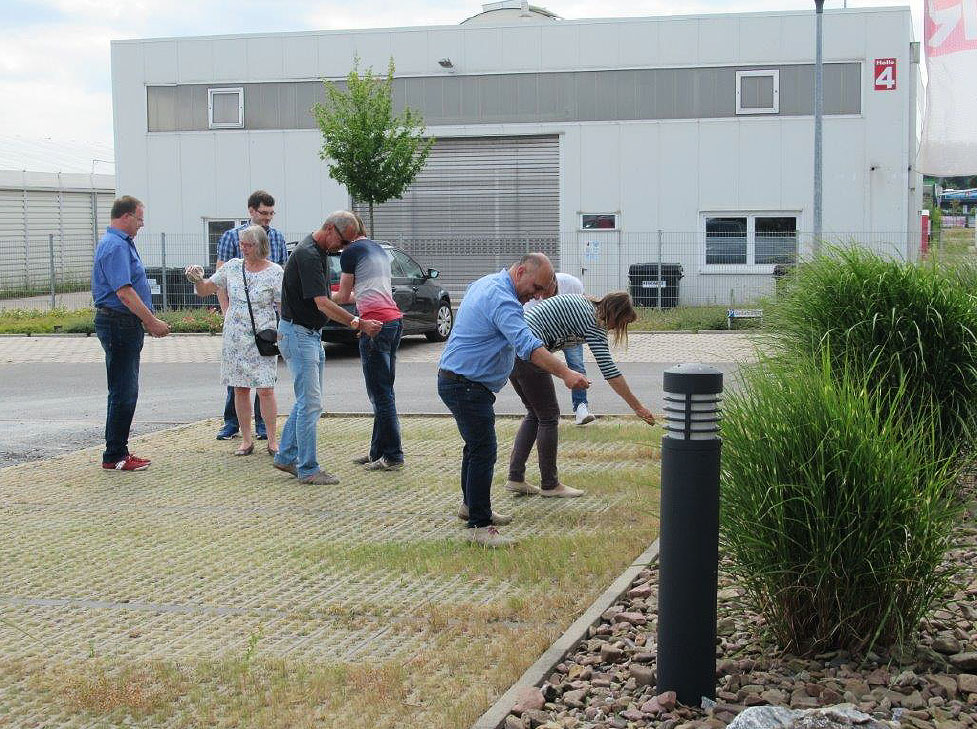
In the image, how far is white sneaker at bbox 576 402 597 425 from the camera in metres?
11.6

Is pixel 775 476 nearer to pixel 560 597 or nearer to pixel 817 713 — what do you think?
pixel 817 713

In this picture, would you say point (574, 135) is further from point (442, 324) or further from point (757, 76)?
point (442, 324)

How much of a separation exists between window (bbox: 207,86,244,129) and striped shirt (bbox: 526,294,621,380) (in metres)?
23.8

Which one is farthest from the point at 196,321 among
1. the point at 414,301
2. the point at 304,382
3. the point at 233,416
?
the point at 304,382

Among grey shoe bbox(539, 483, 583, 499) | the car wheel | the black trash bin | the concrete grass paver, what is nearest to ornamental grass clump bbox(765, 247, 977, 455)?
grey shoe bbox(539, 483, 583, 499)

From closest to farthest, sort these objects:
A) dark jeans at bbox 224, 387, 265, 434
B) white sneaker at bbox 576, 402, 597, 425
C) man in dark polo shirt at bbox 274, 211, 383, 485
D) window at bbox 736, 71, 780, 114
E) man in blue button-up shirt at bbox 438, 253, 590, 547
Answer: man in blue button-up shirt at bbox 438, 253, 590, 547, man in dark polo shirt at bbox 274, 211, 383, 485, dark jeans at bbox 224, 387, 265, 434, white sneaker at bbox 576, 402, 597, 425, window at bbox 736, 71, 780, 114

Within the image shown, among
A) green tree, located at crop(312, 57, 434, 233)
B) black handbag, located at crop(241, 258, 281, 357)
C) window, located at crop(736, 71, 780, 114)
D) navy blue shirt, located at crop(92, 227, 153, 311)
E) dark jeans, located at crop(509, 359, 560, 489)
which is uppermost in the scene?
window, located at crop(736, 71, 780, 114)

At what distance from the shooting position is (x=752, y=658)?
4793mm

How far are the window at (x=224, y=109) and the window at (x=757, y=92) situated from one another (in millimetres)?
11685

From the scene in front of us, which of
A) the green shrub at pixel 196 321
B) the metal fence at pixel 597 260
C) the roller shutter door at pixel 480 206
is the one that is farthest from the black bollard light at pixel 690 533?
the roller shutter door at pixel 480 206

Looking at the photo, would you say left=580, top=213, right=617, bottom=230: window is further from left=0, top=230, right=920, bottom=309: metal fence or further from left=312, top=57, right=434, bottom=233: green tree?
left=312, top=57, right=434, bottom=233: green tree

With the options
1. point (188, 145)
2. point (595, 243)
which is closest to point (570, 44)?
point (595, 243)

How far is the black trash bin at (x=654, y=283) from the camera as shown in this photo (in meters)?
27.0

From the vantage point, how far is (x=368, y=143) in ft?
85.7
